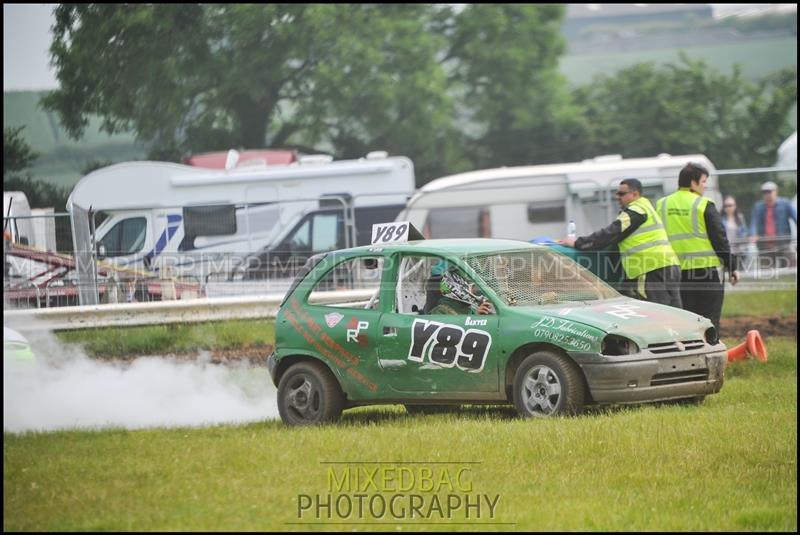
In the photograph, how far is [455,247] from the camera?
10.9 metres

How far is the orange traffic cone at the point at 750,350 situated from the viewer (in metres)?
12.7

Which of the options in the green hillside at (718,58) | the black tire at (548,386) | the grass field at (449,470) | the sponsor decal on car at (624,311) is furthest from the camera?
the green hillside at (718,58)

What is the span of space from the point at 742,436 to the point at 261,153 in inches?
738

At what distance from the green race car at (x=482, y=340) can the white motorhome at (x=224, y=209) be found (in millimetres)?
5807

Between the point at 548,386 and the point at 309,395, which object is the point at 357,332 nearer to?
the point at 309,395

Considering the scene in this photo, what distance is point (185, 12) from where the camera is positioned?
35281mm

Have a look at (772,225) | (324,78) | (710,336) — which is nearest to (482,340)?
(710,336)

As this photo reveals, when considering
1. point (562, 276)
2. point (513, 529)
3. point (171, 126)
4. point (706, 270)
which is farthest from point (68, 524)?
point (171, 126)

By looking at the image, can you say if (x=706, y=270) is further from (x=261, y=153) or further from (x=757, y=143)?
(x=757, y=143)

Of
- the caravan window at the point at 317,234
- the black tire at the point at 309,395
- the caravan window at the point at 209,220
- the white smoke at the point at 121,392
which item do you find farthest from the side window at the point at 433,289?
the caravan window at the point at 317,234

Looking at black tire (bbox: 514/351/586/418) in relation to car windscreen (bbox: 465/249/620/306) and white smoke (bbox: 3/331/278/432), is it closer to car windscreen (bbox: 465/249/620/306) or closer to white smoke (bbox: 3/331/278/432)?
car windscreen (bbox: 465/249/620/306)

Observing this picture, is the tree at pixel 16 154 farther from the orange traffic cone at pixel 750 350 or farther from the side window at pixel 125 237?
the orange traffic cone at pixel 750 350

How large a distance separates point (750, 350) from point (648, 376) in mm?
2914

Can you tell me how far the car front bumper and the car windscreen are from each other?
2.79 ft
